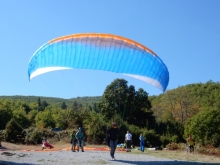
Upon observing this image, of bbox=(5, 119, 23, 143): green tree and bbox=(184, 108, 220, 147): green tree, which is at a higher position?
bbox=(184, 108, 220, 147): green tree

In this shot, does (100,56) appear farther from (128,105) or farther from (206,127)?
(128,105)

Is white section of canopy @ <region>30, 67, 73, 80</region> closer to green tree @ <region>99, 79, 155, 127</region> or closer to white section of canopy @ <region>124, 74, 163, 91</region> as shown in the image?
white section of canopy @ <region>124, 74, 163, 91</region>

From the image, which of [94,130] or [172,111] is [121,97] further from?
[172,111]

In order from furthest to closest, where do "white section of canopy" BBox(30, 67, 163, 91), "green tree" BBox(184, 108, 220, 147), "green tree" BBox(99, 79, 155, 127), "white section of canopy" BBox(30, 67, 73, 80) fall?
"green tree" BBox(99, 79, 155, 127) → "green tree" BBox(184, 108, 220, 147) → "white section of canopy" BBox(30, 67, 163, 91) → "white section of canopy" BBox(30, 67, 73, 80)

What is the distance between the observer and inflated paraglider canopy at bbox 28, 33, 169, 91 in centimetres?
1277

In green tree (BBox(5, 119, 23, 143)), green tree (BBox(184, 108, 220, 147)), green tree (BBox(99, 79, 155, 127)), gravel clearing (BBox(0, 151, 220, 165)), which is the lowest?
gravel clearing (BBox(0, 151, 220, 165))

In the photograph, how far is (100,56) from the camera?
13.1 metres

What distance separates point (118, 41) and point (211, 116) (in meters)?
24.0

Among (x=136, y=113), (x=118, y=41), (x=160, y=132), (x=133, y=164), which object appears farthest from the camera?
(x=136, y=113)

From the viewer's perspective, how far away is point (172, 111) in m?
70.0

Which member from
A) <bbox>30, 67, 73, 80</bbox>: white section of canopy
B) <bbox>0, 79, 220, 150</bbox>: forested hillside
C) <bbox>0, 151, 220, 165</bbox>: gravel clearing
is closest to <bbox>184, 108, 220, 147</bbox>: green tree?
<bbox>0, 79, 220, 150</bbox>: forested hillside

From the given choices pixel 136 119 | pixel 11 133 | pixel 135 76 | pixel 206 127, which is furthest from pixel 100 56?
pixel 136 119

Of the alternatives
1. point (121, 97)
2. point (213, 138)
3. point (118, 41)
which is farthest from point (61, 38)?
point (121, 97)

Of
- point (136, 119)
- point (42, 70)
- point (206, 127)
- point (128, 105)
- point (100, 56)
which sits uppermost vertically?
point (128, 105)
